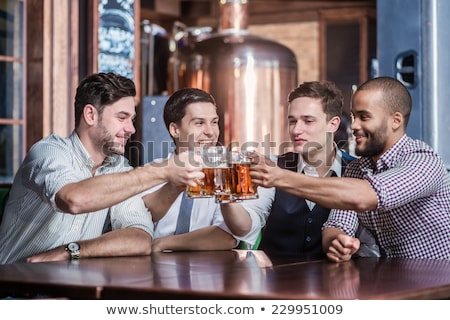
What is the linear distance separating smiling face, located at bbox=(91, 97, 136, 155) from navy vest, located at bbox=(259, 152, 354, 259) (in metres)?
0.71

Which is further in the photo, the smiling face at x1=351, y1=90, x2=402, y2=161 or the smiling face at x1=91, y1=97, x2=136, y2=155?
the smiling face at x1=91, y1=97, x2=136, y2=155

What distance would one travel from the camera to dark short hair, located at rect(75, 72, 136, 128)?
9.53 feet

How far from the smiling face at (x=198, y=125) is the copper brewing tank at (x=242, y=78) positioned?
3090mm

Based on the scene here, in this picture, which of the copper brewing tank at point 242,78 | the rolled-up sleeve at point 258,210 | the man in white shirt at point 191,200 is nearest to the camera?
the man in white shirt at point 191,200

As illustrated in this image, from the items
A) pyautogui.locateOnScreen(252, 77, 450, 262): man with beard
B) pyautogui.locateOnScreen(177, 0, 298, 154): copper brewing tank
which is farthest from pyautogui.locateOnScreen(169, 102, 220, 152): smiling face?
pyautogui.locateOnScreen(177, 0, 298, 154): copper brewing tank

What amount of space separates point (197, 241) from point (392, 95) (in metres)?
0.86

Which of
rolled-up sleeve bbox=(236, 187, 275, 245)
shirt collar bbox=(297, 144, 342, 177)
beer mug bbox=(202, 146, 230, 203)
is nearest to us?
beer mug bbox=(202, 146, 230, 203)

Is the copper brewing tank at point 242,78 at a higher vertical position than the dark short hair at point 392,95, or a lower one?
higher

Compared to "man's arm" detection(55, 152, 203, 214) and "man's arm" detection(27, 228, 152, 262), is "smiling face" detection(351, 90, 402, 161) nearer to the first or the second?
"man's arm" detection(55, 152, 203, 214)

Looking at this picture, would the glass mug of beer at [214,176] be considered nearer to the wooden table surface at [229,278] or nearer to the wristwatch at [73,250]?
the wooden table surface at [229,278]

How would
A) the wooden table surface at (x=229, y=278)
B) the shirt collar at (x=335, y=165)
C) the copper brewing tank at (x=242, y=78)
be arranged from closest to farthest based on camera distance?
the wooden table surface at (x=229, y=278), the shirt collar at (x=335, y=165), the copper brewing tank at (x=242, y=78)

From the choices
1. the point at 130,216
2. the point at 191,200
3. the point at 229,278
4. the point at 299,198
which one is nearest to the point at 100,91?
the point at 130,216

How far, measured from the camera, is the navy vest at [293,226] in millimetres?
3117

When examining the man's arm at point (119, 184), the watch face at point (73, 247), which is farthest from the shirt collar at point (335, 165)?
the watch face at point (73, 247)
